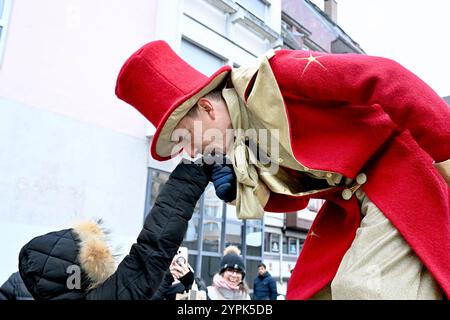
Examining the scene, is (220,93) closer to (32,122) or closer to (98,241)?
(98,241)

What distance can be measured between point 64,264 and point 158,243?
27 cm

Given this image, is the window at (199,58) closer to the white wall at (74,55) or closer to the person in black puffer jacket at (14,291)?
the white wall at (74,55)

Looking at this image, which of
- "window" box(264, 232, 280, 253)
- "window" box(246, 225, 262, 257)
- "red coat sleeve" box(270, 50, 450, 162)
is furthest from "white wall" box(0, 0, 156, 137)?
"window" box(264, 232, 280, 253)

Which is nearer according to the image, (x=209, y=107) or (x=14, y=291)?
(x=209, y=107)

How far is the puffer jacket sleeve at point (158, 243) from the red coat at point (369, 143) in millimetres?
338

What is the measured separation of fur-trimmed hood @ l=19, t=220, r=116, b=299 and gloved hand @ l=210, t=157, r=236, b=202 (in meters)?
0.41

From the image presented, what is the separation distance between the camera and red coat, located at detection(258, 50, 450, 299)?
2.84 feet

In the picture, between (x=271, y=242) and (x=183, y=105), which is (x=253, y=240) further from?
(x=183, y=105)

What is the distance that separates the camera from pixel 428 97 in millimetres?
866

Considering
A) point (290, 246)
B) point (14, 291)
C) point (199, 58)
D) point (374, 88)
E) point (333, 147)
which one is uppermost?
point (199, 58)

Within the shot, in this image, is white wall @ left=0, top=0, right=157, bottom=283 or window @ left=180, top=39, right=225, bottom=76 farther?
window @ left=180, top=39, right=225, bottom=76

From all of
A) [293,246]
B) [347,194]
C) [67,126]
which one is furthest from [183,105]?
[293,246]

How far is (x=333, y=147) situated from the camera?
1011mm

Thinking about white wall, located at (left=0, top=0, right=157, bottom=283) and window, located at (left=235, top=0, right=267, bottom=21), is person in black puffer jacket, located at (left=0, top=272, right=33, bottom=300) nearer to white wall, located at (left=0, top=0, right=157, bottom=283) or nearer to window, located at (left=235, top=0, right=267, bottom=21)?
white wall, located at (left=0, top=0, right=157, bottom=283)
